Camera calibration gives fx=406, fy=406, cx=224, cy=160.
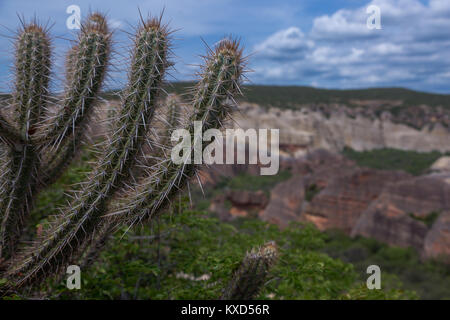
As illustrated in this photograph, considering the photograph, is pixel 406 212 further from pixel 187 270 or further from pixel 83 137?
pixel 83 137

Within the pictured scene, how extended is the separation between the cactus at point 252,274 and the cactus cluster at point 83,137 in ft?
0.06

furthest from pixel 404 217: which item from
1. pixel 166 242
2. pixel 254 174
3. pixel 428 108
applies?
pixel 428 108

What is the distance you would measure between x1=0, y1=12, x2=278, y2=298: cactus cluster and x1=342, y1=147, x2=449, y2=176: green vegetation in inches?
1428

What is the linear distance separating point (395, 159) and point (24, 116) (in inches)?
1685

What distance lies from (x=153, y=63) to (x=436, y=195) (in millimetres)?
23000

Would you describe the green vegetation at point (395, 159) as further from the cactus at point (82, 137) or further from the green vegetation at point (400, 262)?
the cactus at point (82, 137)

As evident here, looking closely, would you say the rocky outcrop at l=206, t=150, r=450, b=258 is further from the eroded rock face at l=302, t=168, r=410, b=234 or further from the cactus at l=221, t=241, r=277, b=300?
the cactus at l=221, t=241, r=277, b=300

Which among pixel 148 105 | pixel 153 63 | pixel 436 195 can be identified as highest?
pixel 153 63

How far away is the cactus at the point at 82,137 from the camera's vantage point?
2830 millimetres

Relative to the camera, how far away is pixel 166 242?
17.1 feet

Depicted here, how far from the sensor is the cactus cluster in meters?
2.83

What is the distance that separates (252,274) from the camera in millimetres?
3094

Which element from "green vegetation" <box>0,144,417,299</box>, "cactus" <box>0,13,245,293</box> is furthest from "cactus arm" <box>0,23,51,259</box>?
"green vegetation" <box>0,144,417,299</box>
